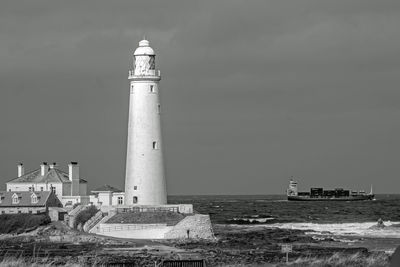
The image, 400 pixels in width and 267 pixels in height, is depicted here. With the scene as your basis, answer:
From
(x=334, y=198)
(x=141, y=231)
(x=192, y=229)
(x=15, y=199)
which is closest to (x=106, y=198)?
(x=15, y=199)

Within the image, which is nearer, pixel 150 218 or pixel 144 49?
pixel 150 218

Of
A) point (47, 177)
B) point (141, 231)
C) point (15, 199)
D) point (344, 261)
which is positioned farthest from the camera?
point (47, 177)

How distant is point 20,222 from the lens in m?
52.6

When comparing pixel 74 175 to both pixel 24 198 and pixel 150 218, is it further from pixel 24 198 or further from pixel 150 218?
pixel 150 218

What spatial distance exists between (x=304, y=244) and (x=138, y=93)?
12.1 m

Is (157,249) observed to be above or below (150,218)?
below

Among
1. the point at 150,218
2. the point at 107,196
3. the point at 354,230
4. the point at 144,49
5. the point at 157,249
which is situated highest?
the point at 144,49

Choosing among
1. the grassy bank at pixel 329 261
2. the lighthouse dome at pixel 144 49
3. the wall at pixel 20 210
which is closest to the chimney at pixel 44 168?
the wall at pixel 20 210

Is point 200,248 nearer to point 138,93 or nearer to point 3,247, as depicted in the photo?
point 3,247

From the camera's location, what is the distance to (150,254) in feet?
125

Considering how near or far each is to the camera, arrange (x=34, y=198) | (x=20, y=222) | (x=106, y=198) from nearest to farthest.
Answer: (x=20, y=222) → (x=34, y=198) → (x=106, y=198)

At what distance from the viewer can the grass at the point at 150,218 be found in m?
50.6

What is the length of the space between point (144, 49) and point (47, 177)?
13.1 metres

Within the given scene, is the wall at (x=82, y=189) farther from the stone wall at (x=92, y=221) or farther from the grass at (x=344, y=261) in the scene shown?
the grass at (x=344, y=261)
